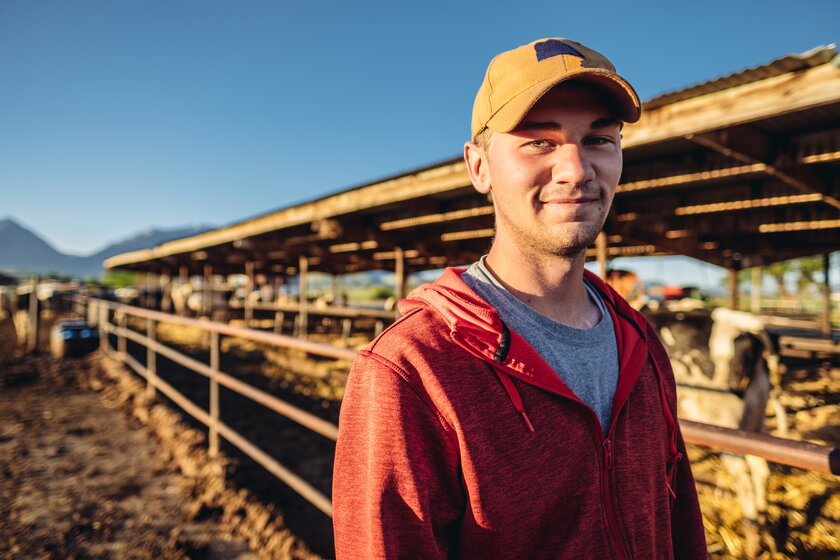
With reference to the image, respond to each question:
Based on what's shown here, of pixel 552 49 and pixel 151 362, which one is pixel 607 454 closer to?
pixel 552 49

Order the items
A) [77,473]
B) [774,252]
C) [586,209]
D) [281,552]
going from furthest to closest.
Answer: [774,252], [77,473], [281,552], [586,209]

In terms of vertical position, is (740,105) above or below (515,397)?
above

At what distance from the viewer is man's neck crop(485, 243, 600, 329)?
99 centimetres

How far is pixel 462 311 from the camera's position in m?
0.86

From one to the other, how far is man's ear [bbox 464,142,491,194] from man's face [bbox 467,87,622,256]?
5cm

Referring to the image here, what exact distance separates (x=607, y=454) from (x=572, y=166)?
576 mm

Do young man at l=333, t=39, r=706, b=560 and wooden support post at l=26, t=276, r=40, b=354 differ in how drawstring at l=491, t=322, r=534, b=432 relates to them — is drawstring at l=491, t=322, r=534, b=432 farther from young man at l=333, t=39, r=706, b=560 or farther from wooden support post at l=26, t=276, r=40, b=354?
wooden support post at l=26, t=276, r=40, b=354

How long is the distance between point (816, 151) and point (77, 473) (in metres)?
6.01

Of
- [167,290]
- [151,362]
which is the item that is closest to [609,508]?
[151,362]

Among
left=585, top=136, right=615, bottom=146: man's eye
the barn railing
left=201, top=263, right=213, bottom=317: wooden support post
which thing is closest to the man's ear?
left=585, top=136, right=615, bottom=146: man's eye

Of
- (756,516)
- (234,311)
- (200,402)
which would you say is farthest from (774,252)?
(234,311)

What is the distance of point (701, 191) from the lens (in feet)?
16.0

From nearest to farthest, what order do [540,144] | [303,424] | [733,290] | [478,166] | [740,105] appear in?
[540,144] < [478,166] < [740,105] < [303,424] < [733,290]

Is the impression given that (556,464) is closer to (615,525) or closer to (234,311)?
(615,525)
